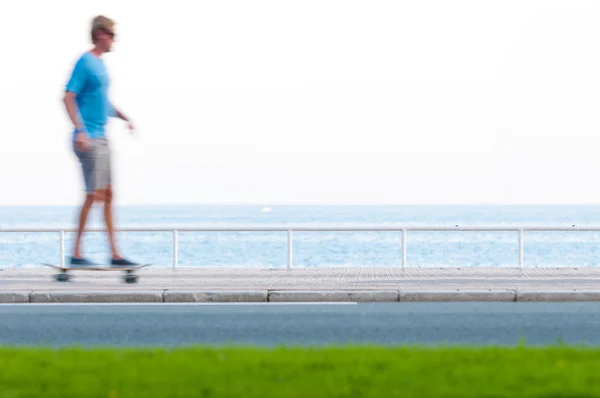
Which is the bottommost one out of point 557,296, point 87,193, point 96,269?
point 557,296

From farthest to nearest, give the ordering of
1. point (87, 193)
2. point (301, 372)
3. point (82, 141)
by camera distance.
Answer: point (87, 193) → point (82, 141) → point (301, 372)

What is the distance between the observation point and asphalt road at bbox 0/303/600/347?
27.3 ft

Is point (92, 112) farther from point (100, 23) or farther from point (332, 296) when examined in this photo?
point (332, 296)

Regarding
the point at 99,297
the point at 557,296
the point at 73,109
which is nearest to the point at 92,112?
the point at 73,109

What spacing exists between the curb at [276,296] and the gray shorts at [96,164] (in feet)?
4.36

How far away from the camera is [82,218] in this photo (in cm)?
1098

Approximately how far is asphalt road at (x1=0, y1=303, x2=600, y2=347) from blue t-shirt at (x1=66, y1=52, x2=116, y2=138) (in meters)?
1.96

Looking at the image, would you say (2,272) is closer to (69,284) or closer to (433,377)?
(69,284)

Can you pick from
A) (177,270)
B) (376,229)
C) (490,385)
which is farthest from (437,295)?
(490,385)

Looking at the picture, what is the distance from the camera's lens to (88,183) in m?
10.8

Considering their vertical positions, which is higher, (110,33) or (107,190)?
(110,33)

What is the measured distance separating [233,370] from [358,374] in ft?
2.45

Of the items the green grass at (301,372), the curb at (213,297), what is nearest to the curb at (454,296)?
the curb at (213,297)

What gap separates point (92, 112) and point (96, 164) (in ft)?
1.85
